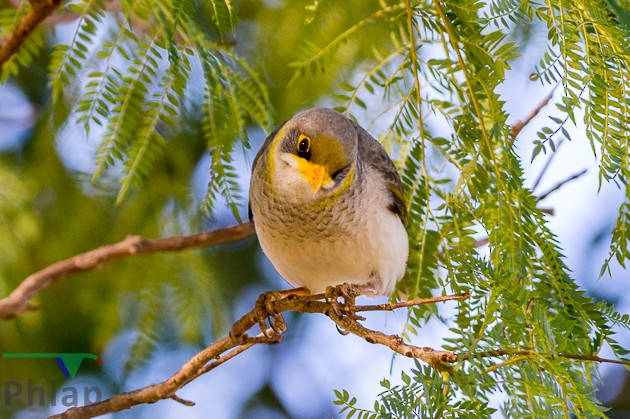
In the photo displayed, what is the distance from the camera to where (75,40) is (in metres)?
1.11

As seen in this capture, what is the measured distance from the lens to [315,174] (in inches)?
46.8

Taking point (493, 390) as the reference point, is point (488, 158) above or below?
above

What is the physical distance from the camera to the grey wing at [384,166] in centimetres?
133

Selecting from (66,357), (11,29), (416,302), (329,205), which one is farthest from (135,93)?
(66,357)

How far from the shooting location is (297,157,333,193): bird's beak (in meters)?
1.18

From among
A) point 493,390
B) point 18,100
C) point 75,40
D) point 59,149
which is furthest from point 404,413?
point 18,100

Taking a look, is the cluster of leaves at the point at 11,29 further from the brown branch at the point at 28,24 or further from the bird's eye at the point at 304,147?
the bird's eye at the point at 304,147

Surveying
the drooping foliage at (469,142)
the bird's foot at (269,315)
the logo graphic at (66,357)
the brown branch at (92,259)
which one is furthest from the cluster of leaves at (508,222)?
the logo graphic at (66,357)

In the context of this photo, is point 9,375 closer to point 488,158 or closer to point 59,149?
point 59,149

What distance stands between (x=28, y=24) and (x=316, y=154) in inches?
16.8

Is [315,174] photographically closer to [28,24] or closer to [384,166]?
[384,166]

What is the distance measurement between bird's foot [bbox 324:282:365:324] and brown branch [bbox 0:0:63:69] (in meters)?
0.51

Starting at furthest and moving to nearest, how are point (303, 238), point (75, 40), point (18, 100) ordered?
1. point (18, 100)
2. point (303, 238)
3. point (75, 40)

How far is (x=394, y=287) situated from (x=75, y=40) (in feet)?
2.11
